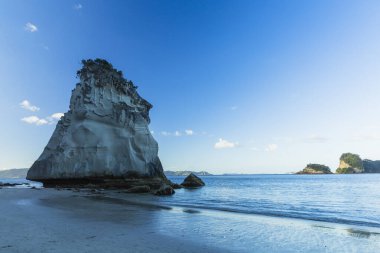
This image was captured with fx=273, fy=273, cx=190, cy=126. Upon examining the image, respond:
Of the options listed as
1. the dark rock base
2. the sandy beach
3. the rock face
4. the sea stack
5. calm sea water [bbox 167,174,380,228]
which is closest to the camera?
the sandy beach

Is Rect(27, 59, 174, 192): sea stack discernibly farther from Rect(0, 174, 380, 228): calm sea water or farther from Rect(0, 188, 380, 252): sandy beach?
Rect(0, 188, 380, 252): sandy beach

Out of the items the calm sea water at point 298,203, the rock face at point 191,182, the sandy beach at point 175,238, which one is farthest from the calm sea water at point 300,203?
the rock face at point 191,182

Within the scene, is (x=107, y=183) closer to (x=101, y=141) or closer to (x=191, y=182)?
(x=101, y=141)

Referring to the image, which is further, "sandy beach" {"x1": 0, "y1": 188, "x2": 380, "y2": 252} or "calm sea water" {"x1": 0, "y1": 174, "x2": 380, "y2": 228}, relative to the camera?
"calm sea water" {"x1": 0, "y1": 174, "x2": 380, "y2": 228}

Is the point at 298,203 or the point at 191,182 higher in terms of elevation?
the point at 191,182

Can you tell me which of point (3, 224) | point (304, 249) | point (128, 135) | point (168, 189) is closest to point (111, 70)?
point (128, 135)

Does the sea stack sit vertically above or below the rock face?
above

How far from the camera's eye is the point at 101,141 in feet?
144

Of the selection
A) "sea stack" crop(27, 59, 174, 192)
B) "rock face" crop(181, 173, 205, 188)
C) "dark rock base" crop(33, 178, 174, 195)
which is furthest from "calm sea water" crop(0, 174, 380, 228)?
"rock face" crop(181, 173, 205, 188)

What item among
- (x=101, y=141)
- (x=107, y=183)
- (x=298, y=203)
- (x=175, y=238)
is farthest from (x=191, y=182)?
Answer: (x=175, y=238)

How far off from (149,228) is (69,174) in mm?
36696

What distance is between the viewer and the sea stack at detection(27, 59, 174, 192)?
43188mm

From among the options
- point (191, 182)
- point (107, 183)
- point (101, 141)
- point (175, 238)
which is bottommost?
point (175, 238)

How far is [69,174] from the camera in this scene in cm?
4325
